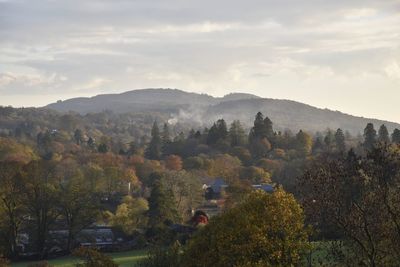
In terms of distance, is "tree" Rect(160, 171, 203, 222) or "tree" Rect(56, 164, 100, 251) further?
"tree" Rect(160, 171, 203, 222)

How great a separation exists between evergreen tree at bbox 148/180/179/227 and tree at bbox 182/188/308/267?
31.0 m

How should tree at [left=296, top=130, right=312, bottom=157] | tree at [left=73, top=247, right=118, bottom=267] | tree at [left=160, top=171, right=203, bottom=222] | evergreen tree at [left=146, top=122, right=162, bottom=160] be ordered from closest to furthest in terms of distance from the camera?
tree at [left=73, top=247, right=118, bottom=267]
tree at [left=160, top=171, right=203, bottom=222]
tree at [left=296, top=130, right=312, bottom=157]
evergreen tree at [left=146, top=122, right=162, bottom=160]

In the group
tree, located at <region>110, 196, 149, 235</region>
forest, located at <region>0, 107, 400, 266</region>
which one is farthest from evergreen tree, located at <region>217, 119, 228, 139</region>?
tree, located at <region>110, 196, 149, 235</region>

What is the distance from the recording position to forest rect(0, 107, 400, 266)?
18.8 metres

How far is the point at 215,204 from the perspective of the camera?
78.2m

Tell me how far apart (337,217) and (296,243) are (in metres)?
4.80

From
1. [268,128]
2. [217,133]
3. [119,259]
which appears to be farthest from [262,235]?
[268,128]

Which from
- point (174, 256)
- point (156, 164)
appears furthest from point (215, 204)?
point (174, 256)

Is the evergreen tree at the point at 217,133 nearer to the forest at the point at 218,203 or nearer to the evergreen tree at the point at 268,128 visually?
the forest at the point at 218,203

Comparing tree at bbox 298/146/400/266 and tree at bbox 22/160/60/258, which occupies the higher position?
tree at bbox 298/146/400/266

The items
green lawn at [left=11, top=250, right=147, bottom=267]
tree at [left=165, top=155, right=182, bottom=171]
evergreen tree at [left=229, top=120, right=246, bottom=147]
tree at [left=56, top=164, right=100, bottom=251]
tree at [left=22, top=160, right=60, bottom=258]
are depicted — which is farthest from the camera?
evergreen tree at [left=229, top=120, right=246, bottom=147]

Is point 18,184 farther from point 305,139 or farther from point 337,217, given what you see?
point 305,139

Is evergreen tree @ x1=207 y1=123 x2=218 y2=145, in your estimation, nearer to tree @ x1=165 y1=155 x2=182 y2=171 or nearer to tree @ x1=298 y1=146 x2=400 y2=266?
tree @ x1=165 y1=155 x2=182 y2=171

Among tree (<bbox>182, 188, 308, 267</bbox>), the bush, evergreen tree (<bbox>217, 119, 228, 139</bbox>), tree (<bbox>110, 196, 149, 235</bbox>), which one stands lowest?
tree (<bbox>110, 196, 149, 235</bbox>)
